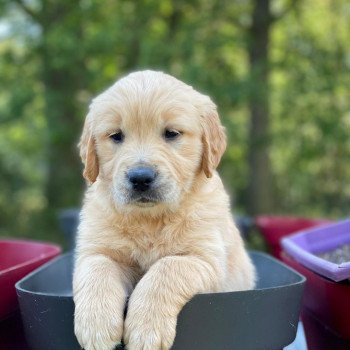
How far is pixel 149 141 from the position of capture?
2334mm

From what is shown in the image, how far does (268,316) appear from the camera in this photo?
192cm

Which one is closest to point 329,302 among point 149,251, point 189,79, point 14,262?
point 149,251

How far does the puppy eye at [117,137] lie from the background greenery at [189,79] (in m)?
3.44

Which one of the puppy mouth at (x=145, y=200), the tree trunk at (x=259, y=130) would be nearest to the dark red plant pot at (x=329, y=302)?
the puppy mouth at (x=145, y=200)

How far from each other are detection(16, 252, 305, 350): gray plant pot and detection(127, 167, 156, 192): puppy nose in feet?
1.61

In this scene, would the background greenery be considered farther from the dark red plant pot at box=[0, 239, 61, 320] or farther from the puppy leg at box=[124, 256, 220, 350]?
the puppy leg at box=[124, 256, 220, 350]

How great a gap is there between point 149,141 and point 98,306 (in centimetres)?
69

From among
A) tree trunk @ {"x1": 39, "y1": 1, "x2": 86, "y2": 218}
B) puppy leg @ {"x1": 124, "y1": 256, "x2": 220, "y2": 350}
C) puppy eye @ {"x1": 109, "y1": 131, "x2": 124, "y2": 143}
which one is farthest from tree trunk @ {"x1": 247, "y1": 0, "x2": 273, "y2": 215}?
puppy leg @ {"x1": 124, "y1": 256, "x2": 220, "y2": 350}

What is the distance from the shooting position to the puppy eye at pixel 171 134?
2389 mm

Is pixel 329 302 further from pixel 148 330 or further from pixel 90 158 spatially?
pixel 90 158

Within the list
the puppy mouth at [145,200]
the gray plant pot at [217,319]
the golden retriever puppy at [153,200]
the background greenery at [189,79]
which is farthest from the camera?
the background greenery at [189,79]

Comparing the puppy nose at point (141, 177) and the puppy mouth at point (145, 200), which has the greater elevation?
the puppy nose at point (141, 177)

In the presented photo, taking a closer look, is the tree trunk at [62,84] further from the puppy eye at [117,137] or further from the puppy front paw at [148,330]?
the puppy front paw at [148,330]

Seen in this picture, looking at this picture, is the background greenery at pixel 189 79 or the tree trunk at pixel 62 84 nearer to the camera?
the tree trunk at pixel 62 84
